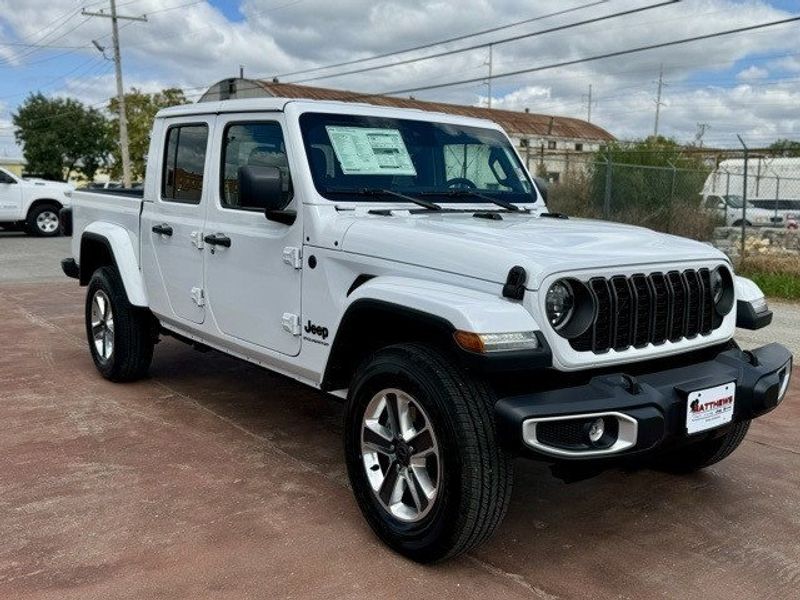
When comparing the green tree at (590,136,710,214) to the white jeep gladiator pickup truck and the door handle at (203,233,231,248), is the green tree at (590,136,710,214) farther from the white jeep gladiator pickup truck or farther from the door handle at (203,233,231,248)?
the door handle at (203,233,231,248)

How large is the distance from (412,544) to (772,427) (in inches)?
121

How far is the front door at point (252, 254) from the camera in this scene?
3.95m

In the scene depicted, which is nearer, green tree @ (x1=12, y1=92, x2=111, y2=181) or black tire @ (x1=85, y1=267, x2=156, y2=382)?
black tire @ (x1=85, y1=267, x2=156, y2=382)

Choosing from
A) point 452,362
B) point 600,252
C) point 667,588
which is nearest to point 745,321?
point 600,252

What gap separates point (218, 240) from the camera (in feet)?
14.4

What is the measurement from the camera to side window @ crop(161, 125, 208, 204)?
475cm

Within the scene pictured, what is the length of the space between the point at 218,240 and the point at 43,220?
1679 cm

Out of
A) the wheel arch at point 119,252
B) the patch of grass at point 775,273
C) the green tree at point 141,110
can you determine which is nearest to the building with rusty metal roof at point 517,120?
the green tree at point 141,110

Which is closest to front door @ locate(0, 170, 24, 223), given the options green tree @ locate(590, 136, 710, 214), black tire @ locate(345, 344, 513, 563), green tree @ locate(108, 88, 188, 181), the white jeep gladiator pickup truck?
green tree @ locate(590, 136, 710, 214)

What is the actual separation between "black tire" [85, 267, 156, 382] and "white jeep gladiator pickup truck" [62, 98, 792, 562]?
72 centimetres

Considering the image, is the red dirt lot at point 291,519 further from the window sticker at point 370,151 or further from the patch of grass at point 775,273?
the patch of grass at point 775,273

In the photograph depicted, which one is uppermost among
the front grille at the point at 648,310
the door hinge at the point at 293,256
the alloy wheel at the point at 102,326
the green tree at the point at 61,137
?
the green tree at the point at 61,137

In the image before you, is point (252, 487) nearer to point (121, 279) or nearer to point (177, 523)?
point (177, 523)

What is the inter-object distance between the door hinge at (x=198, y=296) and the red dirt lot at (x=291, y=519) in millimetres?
800
